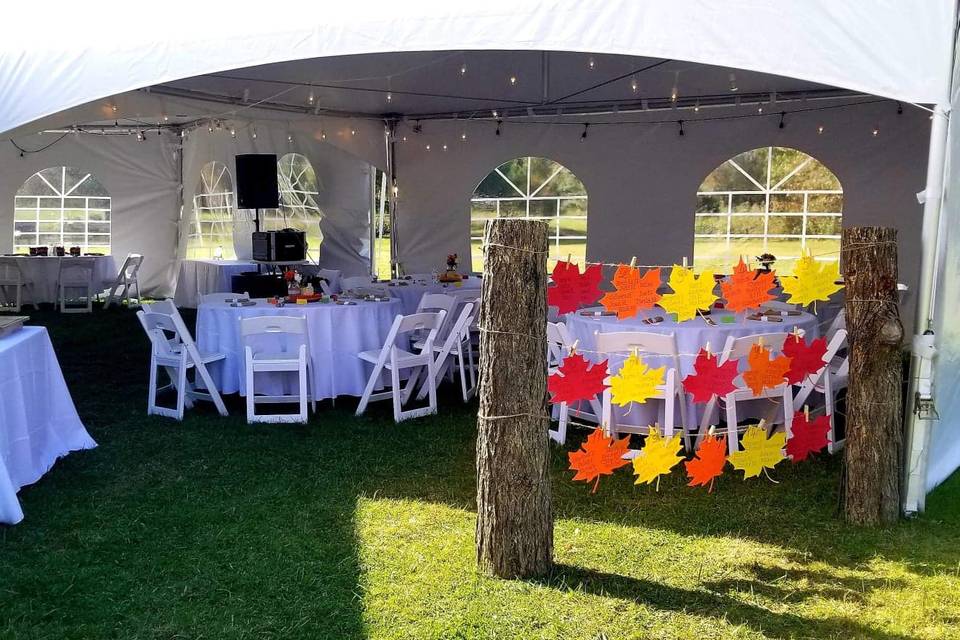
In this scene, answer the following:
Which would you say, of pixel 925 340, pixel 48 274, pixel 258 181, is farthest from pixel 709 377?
pixel 48 274

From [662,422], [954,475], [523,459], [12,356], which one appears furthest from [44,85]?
[954,475]

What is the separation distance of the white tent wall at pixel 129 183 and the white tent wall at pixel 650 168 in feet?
14.6

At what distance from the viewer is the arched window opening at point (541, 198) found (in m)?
11.7

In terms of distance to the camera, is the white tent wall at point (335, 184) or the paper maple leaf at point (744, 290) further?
the white tent wall at point (335, 184)

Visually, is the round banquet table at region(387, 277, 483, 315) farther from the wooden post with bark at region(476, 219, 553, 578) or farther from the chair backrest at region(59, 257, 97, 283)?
the chair backrest at region(59, 257, 97, 283)

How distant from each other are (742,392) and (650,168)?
615cm

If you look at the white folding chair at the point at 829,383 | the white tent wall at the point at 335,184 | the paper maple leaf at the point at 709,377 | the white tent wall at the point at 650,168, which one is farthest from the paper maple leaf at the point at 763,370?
the white tent wall at the point at 335,184

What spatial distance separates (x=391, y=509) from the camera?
4.28 meters

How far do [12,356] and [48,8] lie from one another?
252 centimetres

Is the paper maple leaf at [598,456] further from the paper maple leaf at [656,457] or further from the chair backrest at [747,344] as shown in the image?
the chair backrest at [747,344]

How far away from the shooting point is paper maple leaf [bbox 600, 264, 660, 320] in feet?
14.6

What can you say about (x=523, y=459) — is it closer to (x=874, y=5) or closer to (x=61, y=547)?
(x=61, y=547)

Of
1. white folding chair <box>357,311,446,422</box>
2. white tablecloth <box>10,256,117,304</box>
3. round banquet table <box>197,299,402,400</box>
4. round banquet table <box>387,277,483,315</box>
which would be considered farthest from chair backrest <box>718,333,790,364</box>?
Result: white tablecloth <box>10,256,117,304</box>

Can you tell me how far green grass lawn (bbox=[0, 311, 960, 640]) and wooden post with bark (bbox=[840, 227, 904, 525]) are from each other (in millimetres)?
172
